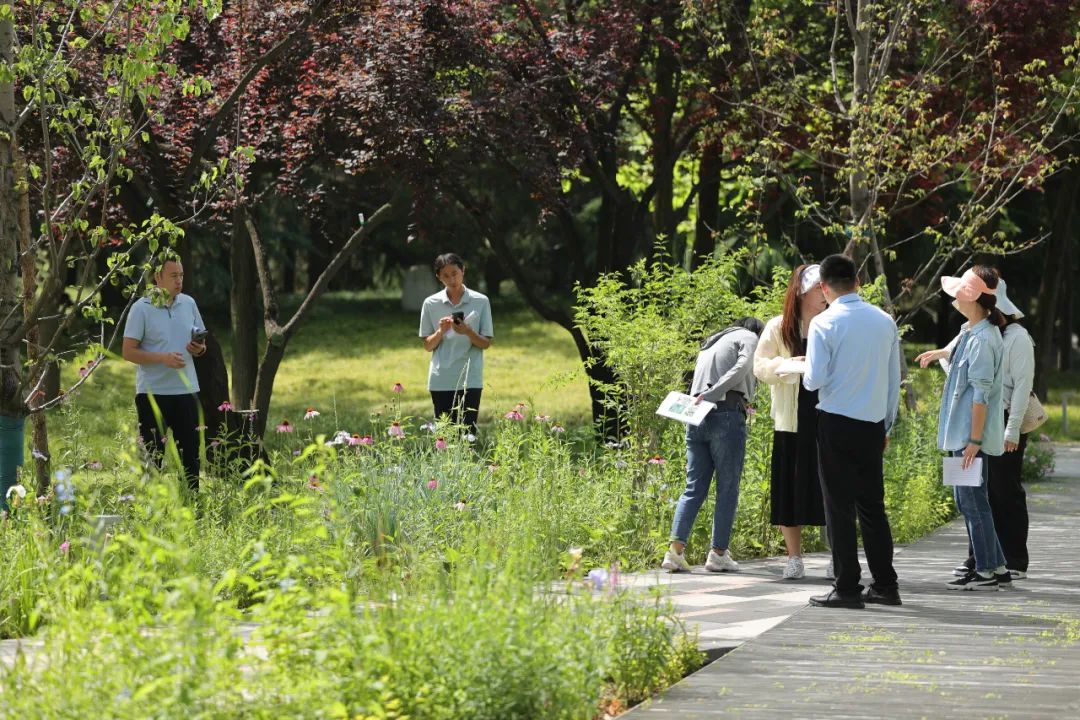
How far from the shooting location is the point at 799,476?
866 cm

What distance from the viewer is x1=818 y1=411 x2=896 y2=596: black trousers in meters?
7.73

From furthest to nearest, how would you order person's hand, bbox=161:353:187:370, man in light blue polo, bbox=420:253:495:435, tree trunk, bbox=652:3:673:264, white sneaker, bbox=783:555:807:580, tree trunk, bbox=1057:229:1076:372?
tree trunk, bbox=1057:229:1076:372, tree trunk, bbox=652:3:673:264, man in light blue polo, bbox=420:253:495:435, person's hand, bbox=161:353:187:370, white sneaker, bbox=783:555:807:580

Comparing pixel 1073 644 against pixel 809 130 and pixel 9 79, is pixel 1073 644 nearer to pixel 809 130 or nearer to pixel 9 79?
pixel 9 79

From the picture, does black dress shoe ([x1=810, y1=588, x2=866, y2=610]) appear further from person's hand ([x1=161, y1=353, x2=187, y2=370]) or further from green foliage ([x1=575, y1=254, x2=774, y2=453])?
person's hand ([x1=161, y1=353, x2=187, y2=370])

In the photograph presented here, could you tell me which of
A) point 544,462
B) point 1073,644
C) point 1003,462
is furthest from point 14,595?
point 1003,462

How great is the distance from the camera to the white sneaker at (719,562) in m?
9.05

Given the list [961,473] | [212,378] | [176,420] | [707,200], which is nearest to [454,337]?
[176,420]

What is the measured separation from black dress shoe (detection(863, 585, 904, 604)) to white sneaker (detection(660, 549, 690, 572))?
1.32m

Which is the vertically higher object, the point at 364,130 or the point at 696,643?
the point at 364,130

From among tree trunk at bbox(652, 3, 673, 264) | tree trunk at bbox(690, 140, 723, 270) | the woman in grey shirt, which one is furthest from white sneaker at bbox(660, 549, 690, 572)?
tree trunk at bbox(690, 140, 723, 270)

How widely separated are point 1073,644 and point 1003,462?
2.32 m

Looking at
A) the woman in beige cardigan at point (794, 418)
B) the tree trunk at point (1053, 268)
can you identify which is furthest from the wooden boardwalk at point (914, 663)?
the tree trunk at point (1053, 268)

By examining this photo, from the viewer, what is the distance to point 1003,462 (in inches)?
355

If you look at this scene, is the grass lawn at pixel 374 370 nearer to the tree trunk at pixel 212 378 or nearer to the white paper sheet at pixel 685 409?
the tree trunk at pixel 212 378
